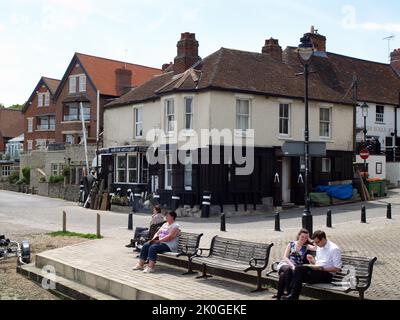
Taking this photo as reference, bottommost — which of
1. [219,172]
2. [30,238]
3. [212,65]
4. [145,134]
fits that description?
[30,238]

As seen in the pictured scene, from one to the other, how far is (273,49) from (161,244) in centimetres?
2261

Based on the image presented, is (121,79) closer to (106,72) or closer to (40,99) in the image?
(106,72)

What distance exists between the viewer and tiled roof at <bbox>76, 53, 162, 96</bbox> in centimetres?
4848

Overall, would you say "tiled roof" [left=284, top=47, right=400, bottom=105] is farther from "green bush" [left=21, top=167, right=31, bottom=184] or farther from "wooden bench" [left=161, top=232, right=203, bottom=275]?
"green bush" [left=21, top=167, right=31, bottom=184]

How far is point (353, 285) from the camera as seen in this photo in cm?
830

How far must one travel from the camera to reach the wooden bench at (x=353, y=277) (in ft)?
27.0

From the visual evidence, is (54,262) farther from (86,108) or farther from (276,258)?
(86,108)

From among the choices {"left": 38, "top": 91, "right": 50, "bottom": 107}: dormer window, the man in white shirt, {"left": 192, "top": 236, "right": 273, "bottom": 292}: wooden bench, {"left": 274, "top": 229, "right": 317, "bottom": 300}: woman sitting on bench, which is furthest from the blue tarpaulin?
{"left": 38, "top": 91, "right": 50, "bottom": 107}: dormer window

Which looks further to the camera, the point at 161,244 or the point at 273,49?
the point at 273,49

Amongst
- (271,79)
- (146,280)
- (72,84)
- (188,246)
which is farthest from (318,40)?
(146,280)

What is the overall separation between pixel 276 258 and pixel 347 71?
28.1 m

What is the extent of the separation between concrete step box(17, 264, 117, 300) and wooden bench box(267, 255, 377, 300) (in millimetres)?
4122

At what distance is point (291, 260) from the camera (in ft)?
30.7

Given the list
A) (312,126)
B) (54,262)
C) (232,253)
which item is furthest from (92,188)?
(232,253)
